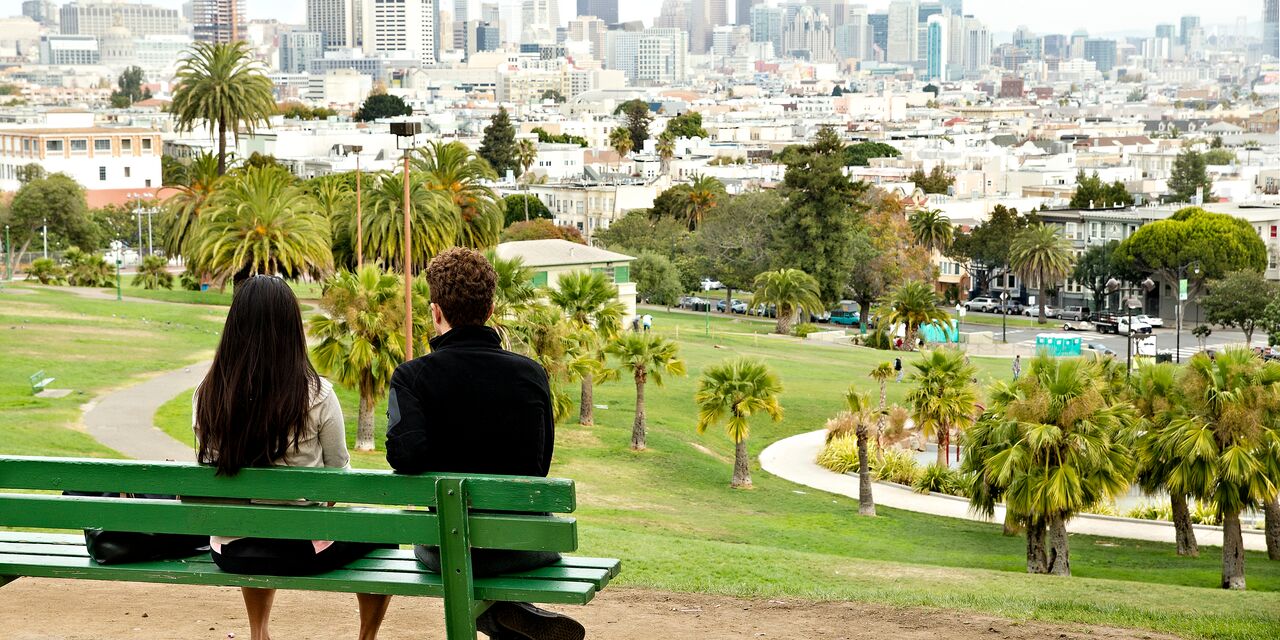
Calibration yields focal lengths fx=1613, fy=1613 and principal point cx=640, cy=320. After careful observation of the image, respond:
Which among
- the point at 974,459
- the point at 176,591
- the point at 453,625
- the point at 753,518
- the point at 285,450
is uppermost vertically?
the point at 285,450

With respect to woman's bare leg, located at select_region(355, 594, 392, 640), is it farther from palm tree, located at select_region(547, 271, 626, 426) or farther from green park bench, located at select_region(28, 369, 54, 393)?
palm tree, located at select_region(547, 271, 626, 426)

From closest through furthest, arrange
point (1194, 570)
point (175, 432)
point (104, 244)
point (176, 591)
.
A: point (176, 591) → point (1194, 570) → point (175, 432) → point (104, 244)

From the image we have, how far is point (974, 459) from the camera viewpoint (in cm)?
2102

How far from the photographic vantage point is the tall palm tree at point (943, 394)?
2858 cm

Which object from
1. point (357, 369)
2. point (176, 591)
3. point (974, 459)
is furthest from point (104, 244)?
point (176, 591)

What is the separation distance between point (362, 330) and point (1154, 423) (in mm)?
11932

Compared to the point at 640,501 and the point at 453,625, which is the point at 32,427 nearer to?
the point at 640,501

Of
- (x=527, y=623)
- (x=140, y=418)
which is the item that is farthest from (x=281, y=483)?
(x=140, y=418)

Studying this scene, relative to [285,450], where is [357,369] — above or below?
below

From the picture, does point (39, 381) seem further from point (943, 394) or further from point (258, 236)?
point (943, 394)

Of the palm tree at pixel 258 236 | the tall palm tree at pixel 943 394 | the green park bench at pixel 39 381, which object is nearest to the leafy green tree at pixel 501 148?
the palm tree at pixel 258 236

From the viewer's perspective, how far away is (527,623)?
6250 millimetres

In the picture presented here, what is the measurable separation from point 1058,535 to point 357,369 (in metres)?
11.0

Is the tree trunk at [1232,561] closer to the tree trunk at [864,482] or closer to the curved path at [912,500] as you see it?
the curved path at [912,500]
